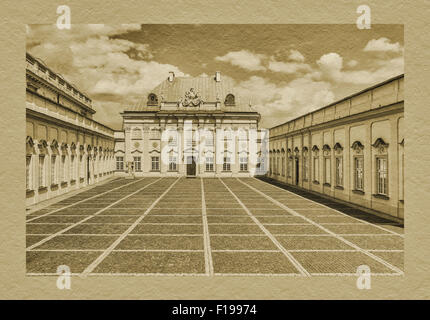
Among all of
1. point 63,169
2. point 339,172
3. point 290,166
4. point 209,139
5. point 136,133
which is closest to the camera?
point 339,172

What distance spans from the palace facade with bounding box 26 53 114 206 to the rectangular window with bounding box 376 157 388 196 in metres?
16.2

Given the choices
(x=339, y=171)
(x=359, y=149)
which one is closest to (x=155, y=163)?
(x=339, y=171)

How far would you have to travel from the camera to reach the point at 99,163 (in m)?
27.3

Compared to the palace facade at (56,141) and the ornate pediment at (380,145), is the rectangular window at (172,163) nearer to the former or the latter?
the palace facade at (56,141)

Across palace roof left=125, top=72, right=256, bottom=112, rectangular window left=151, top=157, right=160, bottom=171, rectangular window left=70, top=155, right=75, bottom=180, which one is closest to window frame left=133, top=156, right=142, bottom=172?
rectangular window left=151, top=157, right=160, bottom=171

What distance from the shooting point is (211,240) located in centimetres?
842

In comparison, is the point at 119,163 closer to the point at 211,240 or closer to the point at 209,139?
the point at 209,139

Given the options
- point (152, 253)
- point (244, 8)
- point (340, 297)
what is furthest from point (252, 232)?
point (244, 8)

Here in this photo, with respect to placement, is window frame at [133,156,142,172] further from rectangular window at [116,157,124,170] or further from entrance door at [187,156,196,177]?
entrance door at [187,156,196,177]

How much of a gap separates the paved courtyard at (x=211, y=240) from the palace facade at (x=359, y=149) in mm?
1296

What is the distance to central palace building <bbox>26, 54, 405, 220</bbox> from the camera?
12.1 m

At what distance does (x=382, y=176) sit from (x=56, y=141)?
57.8ft

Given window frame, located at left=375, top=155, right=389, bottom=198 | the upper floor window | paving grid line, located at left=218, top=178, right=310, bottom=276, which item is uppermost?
the upper floor window

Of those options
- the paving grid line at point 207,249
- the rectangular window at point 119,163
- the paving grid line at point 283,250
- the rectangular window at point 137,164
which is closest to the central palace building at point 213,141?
the rectangular window at point 119,163
